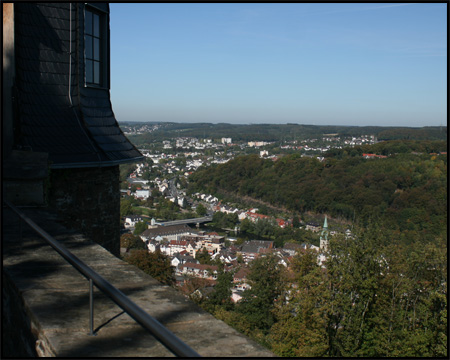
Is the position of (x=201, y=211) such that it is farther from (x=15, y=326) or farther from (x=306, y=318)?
(x=15, y=326)

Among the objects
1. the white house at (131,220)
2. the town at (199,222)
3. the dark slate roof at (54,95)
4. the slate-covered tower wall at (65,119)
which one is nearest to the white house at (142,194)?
the town at (199,222)

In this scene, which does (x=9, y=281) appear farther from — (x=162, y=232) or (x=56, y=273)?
(x=162, y=232)

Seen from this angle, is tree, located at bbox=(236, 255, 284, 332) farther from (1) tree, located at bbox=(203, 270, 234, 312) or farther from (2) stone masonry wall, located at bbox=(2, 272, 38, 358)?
(2) stone masonry wall, located at bbox=(2, 272, 38, 358)

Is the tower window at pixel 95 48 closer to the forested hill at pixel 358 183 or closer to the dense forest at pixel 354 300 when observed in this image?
the dense forest at pixel 354 300

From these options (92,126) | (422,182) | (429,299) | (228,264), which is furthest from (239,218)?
(92,126)

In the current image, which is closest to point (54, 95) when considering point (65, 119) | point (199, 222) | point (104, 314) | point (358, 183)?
point (65, 119)

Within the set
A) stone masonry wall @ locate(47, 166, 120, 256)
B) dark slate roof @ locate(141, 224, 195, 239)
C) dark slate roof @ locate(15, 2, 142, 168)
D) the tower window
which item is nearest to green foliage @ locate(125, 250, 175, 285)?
stone masonry wall @ locate(47, 166, 120, 256)

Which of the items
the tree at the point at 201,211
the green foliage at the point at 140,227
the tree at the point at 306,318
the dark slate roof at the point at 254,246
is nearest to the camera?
the tree at the point at 306,318

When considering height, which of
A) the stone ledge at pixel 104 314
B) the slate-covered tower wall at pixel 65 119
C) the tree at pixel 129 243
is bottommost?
the tree at pixel 129 243
